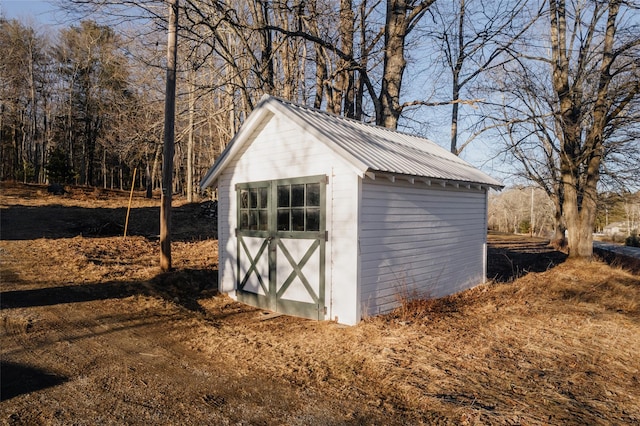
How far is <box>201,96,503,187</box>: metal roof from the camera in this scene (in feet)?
20.7

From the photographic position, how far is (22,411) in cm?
343

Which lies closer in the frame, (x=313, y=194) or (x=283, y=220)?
(x=313, y=194)

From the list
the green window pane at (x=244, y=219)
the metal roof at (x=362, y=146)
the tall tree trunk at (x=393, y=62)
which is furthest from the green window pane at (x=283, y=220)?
the tall tree trunk at (x=393, y=62)

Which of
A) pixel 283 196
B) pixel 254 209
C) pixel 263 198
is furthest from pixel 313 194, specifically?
pixel 254 209

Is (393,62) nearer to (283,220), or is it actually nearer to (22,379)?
(283,220)

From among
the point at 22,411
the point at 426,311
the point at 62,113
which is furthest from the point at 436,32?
the point at 62,113

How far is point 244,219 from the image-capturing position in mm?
8273

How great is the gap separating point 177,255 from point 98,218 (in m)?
6.99

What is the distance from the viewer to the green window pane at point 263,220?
25.3ft

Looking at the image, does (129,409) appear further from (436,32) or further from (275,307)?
(436,32)

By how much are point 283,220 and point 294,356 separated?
2.85 m

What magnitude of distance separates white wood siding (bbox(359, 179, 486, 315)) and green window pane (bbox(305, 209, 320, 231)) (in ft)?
2.79

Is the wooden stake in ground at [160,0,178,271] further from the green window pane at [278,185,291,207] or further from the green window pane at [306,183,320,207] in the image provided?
the green window pane at [306,183,320,207]

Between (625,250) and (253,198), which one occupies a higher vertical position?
(253,198)
